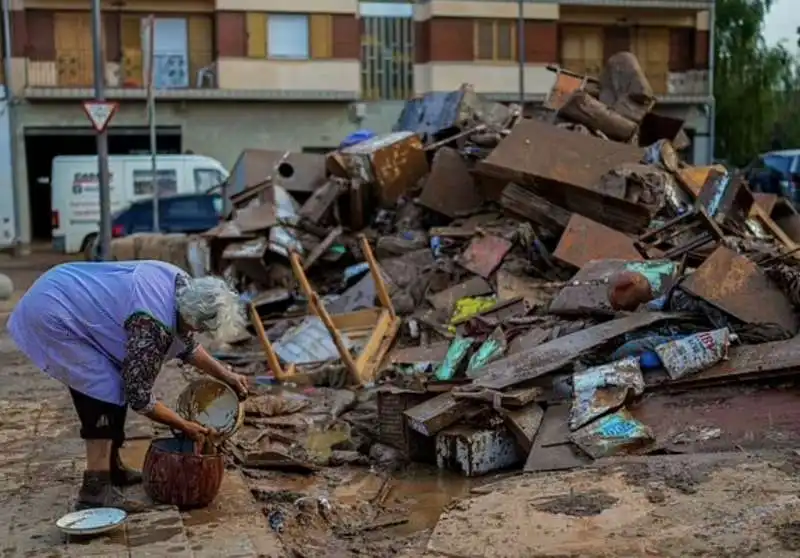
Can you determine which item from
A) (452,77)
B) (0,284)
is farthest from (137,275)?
(452,77)

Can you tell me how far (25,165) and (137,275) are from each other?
23945 mm

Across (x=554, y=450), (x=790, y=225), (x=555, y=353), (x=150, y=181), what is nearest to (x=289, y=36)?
(x=150, y=181)

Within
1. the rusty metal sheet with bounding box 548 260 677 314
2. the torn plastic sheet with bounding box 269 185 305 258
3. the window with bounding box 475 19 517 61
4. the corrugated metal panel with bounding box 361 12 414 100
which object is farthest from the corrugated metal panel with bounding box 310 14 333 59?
the rusty metal sheet with bounding box 548 260 677 314

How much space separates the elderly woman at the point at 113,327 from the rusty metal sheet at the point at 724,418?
8.77 ft

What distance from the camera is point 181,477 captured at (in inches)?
203

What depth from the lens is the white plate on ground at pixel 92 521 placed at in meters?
4.71

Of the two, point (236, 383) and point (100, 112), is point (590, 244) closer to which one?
point (236, 383)

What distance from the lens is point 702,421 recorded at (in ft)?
20.1

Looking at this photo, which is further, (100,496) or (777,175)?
(777,175)

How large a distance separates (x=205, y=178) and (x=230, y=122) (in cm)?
553

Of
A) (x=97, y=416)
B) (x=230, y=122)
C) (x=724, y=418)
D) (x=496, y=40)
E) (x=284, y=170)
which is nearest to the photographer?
(x=97, y=416)

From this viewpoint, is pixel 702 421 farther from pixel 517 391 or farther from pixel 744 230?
pixel 744 230

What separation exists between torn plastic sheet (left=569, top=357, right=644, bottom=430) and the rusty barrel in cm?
216

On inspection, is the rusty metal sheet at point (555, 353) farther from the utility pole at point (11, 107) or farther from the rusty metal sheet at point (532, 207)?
the utility pole at point (11, 107)
